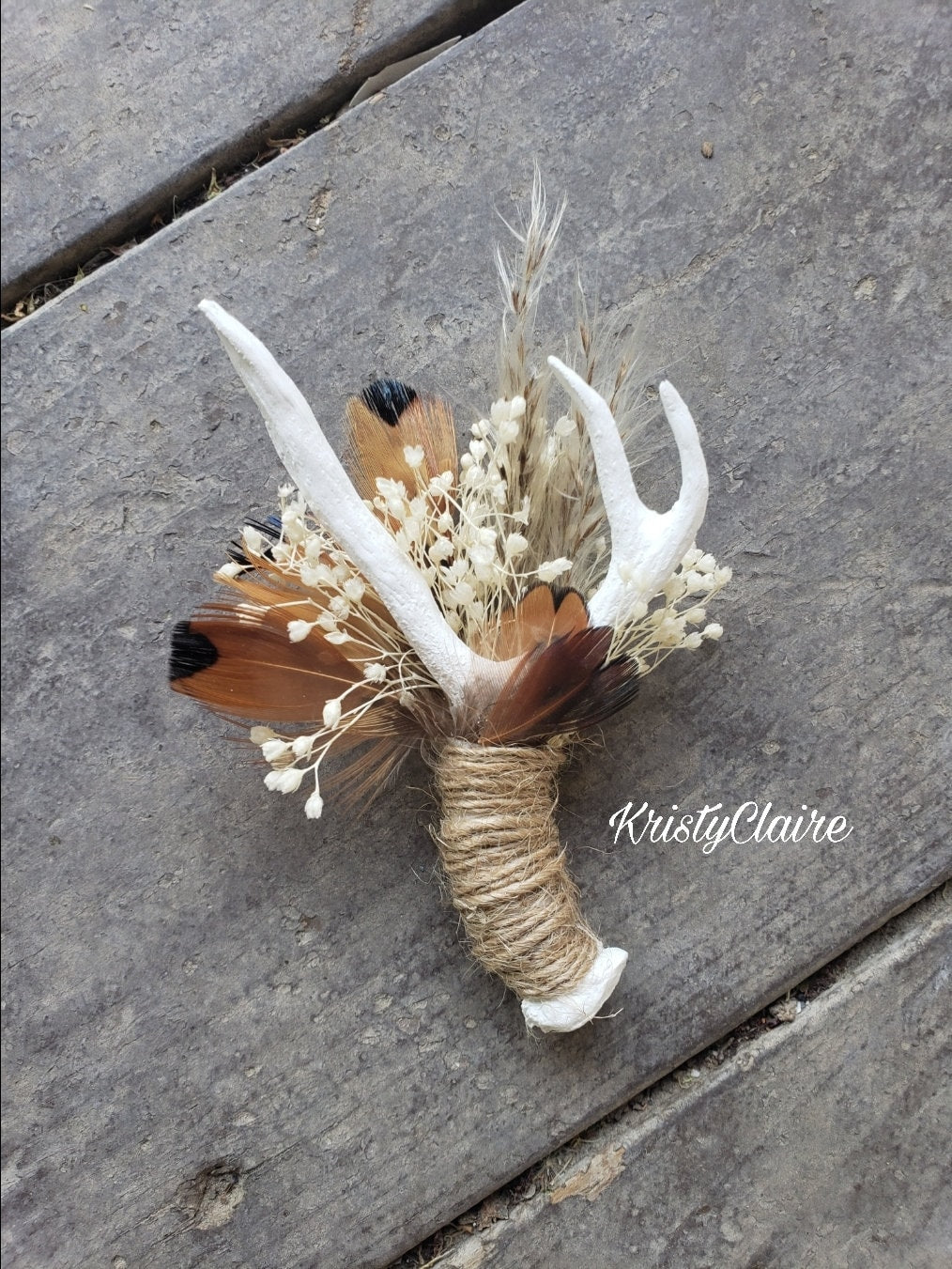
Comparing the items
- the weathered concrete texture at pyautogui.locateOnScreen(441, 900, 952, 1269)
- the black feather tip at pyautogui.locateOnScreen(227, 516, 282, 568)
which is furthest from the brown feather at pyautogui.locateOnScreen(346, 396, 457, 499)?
the weathered concrete texture at pyautogui.locateOnScreen(441, 900, 952, 1269)

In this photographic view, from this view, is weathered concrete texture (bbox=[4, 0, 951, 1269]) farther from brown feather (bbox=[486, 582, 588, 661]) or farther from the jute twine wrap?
brown feather (bbox=[486, 582, 588, 661])

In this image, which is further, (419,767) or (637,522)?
(419,767)

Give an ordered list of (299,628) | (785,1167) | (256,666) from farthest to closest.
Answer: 1. (785,1167)
2. (256,666)
3. (299,628)

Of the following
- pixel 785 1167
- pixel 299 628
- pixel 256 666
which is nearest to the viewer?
pixel 299 628

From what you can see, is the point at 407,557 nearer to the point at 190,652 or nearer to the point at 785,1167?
the point at 190,652

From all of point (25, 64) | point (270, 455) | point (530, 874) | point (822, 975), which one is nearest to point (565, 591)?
point (530, 874)

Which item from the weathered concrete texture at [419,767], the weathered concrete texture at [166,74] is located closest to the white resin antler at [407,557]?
the weathered concrete texture at [419,767]

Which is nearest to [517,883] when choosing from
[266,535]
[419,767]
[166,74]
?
[419,767]

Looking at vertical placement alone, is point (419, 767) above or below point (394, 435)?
below
